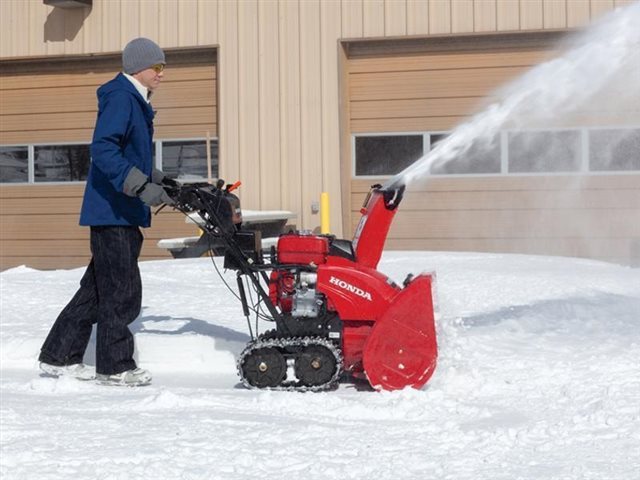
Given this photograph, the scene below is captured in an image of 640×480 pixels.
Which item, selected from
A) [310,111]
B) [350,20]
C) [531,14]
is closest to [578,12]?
[531,14]

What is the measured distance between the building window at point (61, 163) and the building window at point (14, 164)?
16cm

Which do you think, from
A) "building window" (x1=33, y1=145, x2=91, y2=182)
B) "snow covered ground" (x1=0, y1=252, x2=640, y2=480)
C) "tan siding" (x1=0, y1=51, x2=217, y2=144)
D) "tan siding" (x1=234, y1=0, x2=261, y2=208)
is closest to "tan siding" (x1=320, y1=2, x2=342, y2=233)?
"tan siding" (x1=234, y1=0, x2=261, y2=208)

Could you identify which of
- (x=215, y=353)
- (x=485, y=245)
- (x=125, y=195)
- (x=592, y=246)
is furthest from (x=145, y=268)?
(x=592, y=246)

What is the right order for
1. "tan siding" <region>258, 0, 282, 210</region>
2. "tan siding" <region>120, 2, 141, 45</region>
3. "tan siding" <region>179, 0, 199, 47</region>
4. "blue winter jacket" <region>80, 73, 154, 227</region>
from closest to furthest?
"blue winter jacket" <region>80, 73, 154, 227</region>, "tan siding" <region>258, 0, 282, 210</region>, "tan siding" <region>179, 0, 199, 47</region>, "tan siding" <region>120, 2, 141, 45</region>

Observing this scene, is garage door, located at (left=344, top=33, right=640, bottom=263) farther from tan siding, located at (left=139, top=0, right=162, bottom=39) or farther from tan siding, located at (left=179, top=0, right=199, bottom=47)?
tan siding, located at (left=139, top=0, right=162, bottom=39)

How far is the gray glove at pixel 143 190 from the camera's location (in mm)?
4473

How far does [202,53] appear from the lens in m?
12.6

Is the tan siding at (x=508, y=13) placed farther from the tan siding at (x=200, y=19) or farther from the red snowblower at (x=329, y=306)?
the red snowblower at (x=329, y=306)

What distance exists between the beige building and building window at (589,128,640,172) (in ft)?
0.13

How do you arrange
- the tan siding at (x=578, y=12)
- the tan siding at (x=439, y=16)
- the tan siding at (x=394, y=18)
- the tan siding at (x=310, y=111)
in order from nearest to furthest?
the tan siding at (x=578, y=12)
the tan siding at (x=439, y=16)
the tan siding at (x=394, y=18)
the tan siding at (x=310, y=111)

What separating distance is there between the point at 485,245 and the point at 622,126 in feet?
7.29

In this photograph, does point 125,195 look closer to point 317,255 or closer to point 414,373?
point 317,255

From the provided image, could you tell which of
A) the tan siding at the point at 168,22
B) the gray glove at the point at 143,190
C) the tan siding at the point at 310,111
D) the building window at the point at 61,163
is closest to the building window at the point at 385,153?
the tan siding at the point at 310,111

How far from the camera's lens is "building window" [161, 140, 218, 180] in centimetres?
1263
